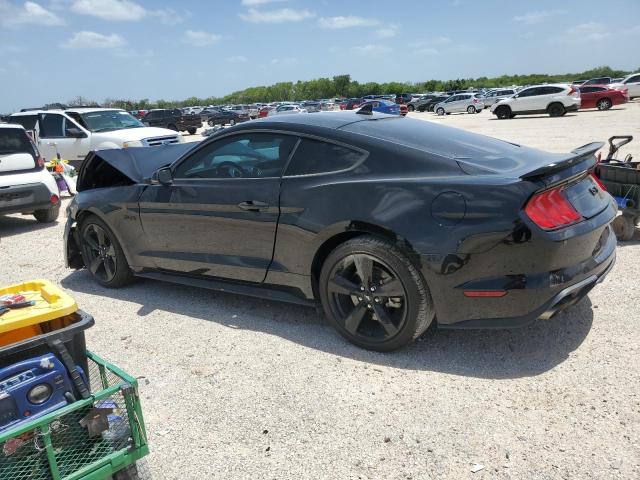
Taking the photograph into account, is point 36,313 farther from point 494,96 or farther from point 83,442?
point 494,96

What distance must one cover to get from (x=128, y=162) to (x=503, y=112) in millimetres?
28441

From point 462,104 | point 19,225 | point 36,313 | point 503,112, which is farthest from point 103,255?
point 462,104

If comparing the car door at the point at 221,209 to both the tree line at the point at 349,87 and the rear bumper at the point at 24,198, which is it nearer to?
the rear bumper at the point at 24,198

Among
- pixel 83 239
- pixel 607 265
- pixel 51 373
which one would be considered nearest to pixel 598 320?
pixel 607 265

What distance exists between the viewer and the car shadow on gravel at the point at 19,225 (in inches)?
328

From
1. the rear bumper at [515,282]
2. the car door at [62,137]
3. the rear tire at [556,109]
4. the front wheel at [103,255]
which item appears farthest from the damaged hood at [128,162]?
the rear tire at [556,109]

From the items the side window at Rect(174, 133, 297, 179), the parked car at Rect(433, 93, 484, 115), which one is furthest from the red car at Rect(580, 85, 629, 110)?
the side window at Rect(174, 133, 297, 179)

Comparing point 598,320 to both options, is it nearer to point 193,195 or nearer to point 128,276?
point 193,195

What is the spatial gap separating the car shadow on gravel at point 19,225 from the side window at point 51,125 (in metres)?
4.55

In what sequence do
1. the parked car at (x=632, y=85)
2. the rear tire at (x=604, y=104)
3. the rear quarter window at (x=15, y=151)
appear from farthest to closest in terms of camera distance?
the parked car at (x=632, y=85)
the rear tire at (x=604, y=104)
the rear quarter window at (x=15, y=151)

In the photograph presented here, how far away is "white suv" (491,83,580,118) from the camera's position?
27.5m

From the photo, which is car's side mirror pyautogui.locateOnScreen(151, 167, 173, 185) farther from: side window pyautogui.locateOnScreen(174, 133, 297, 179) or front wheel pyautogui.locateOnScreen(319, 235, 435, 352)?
front wheel pyautogui.locateOnScreen(319, 235, 435, 352)

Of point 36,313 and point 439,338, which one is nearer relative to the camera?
point 36,313

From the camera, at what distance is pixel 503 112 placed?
29.7 m
